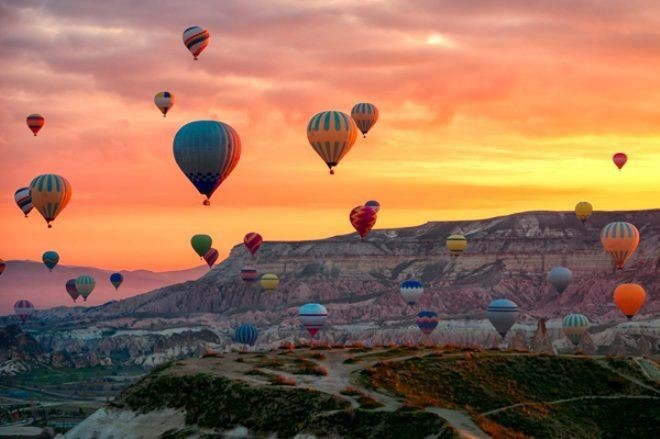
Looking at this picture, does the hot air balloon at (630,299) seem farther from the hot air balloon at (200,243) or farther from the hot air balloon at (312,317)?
the hot air balloon at (200,243)

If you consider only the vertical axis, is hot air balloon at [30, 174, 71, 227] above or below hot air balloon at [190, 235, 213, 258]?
above

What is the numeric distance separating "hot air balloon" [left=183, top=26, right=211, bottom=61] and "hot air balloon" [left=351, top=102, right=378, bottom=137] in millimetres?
21837

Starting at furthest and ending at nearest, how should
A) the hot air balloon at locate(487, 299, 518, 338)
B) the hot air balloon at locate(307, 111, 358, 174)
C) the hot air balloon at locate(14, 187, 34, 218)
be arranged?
the hot air balloon at locate(14, 187, 34, 218) → the hot air balloon at locate(487, 299, 518, 338) → the hot air balloon at locate(307, 111, 358, 174)

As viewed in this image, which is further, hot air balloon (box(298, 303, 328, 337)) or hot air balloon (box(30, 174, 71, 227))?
hot air balloon (box(298, 303, 328, 337))

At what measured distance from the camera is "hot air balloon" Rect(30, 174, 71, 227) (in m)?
150

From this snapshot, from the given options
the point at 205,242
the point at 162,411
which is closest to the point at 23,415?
the point at 205,242

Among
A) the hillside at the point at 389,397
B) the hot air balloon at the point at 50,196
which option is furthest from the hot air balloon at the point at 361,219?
the hillside at the point at 389,397

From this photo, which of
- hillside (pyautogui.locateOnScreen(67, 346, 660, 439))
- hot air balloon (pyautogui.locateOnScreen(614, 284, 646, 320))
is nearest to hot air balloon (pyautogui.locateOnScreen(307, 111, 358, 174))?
hillside (pyautogui.locateOnScreen(67, 346, 660, 439))

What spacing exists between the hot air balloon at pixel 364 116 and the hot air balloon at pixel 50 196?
37436 mm

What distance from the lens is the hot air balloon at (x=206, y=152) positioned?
113 meters

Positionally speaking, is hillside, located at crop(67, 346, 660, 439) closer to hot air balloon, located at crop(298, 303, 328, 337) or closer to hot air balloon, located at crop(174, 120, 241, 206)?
hot air balloon, located at crop(174, 120, 241, 206)

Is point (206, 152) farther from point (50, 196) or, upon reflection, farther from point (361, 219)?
point (361, 219)

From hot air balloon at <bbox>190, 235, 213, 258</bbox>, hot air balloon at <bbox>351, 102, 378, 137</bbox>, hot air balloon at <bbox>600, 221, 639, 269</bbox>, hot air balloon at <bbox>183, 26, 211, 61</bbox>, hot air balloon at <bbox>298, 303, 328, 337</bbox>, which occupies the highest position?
hot air balloon at <bbox>183, 26, 211, 61</bbox>

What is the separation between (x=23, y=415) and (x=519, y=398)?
133 metres
